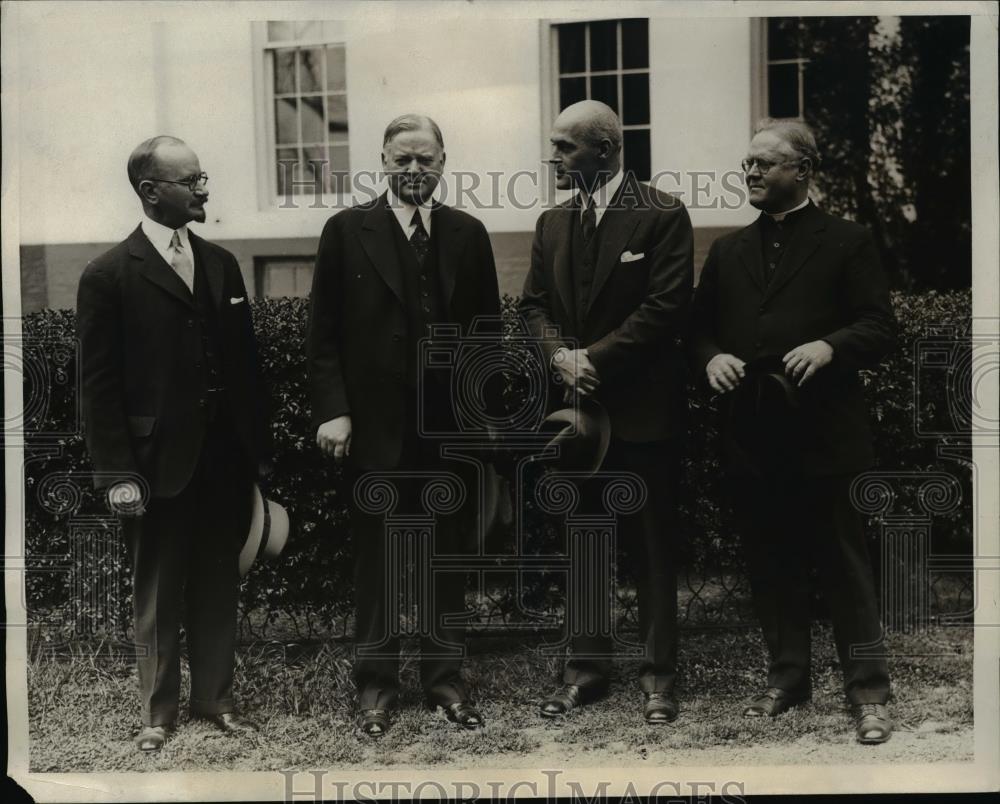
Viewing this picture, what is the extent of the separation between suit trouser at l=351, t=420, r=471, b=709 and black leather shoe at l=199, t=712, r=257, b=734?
Result: 506mm

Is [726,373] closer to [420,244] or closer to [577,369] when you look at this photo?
[577,369]

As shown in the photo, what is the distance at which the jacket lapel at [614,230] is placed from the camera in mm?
4816

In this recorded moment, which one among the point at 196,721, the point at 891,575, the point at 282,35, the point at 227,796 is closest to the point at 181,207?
the point at 282,35

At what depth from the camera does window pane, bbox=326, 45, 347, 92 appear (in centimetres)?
511

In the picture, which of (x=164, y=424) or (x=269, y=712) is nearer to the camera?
(x=164, y=424)

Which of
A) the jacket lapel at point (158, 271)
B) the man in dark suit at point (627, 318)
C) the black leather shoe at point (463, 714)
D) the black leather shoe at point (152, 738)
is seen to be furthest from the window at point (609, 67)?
the black leather shoe at point (152, 738)

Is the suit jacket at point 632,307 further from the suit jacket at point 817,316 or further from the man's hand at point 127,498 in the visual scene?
the man's hand at point 127,498

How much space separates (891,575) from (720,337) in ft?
4.28

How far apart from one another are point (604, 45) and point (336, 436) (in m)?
2.04

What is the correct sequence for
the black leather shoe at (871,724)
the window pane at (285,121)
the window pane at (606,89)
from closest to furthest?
the black leather shoe at (871,724) → the window pane at (606,89) → the window pane at (285,121)

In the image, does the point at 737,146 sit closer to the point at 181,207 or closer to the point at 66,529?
the point at 181,207

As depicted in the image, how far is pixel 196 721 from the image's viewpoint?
504cm

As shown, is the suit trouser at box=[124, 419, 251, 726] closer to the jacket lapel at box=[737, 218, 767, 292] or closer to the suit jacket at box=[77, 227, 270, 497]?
the suit jacket at box=[77, 227, 270, 497]

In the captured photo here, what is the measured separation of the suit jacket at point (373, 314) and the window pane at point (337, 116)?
45 cm
